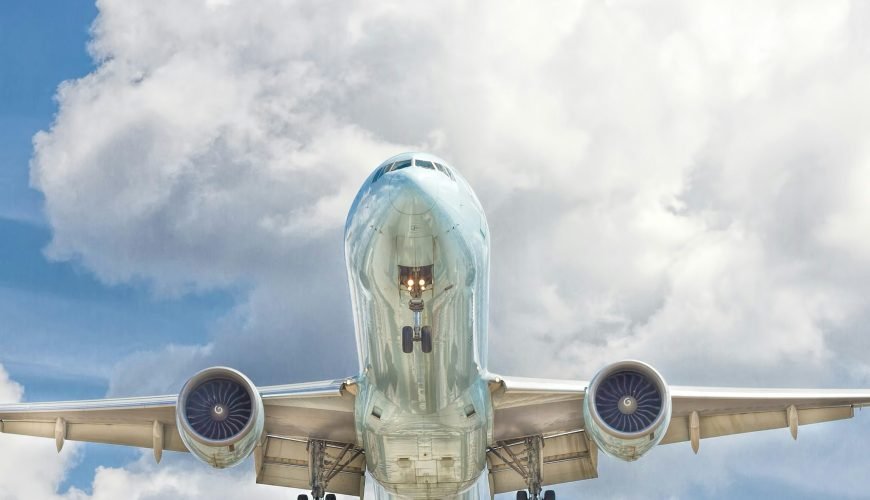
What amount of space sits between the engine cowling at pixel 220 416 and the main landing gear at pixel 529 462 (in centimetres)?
662

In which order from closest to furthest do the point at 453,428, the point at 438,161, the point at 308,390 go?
the point at 438,161 → the point at 453,428 → the point at 308,390

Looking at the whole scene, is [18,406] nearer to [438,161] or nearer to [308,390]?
[308,390]

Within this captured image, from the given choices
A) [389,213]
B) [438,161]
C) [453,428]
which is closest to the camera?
[389,213]

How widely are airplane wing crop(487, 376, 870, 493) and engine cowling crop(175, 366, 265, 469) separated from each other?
5.16m

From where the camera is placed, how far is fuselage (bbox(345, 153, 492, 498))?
18.2m

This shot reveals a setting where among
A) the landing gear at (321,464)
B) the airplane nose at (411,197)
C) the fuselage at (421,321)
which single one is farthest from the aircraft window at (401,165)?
the landing gear at (321,464)

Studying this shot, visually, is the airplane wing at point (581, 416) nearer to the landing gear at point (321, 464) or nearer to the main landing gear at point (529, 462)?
the main landing gear at point (529, 462)

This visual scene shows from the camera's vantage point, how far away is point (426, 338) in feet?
64.7

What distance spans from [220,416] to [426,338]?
5185 mm

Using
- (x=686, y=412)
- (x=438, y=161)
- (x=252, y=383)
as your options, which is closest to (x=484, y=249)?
(x=438, y=161)

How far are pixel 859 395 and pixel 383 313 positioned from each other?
12.2m

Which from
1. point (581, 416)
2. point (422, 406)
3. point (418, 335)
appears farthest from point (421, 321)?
point (581, 416)

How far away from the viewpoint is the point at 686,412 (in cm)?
2498

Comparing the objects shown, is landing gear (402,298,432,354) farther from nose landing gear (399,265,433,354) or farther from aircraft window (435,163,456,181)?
aircraft window (435,163,456,181)
